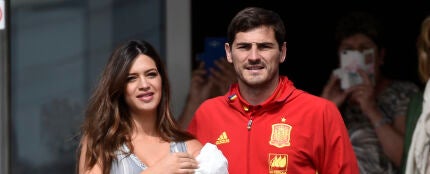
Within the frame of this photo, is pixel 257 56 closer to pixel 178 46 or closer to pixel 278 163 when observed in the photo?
pixel 278 163

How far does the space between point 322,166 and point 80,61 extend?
1732 millimetres

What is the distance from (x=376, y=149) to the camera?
5020mm

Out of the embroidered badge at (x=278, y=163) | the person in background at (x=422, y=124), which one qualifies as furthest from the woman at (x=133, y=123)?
the person in background at (x=422, y=124)

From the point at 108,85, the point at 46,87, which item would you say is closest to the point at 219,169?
the point at 108,85

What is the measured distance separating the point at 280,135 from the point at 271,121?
8 centimetres

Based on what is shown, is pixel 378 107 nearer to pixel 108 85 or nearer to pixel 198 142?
pixel 198 142

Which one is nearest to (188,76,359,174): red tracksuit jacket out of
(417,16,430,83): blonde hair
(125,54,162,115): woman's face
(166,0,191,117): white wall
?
(125,54,162,115): woman's face

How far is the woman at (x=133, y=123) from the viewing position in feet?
11.7

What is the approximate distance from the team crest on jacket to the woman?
30cm

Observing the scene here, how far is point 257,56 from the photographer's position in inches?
146

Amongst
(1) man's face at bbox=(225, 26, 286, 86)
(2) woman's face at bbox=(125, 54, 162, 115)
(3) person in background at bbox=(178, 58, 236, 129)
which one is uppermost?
(1) man's face at bbox=(225, 26, 286, 86)

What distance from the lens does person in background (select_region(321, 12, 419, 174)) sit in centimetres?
495

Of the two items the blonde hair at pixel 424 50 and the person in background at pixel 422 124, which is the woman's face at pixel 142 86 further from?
the blonde hair at pixel 424 50

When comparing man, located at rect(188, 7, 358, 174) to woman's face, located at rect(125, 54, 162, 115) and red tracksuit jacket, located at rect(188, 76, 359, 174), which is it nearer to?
red tracksuit jacket, located at rect(188, 76, 359, 174)
